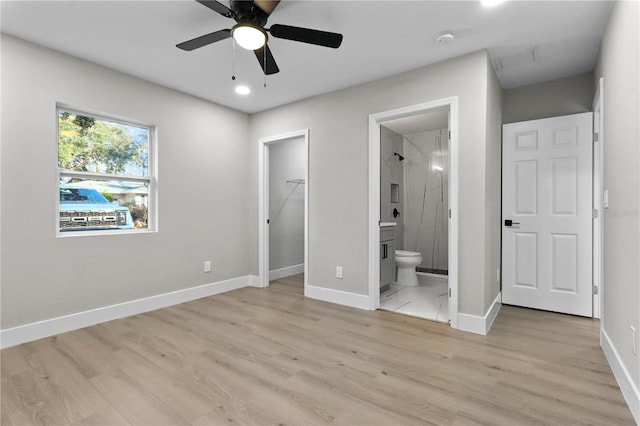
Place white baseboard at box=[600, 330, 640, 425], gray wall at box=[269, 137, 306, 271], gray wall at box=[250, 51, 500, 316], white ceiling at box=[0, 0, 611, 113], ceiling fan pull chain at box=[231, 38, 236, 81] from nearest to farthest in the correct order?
white baseboard at box=[600, 330, 640, 425], white ceiling at box=[0, 0, 611, 113], ceiling fan pull chain at box=[231, 38, 236, 81], gray wall at box=[250, 51, 500, 316], gray wall at box=[269, 137, 306, 271]

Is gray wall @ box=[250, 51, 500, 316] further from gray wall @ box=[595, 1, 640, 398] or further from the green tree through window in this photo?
the green tree through window

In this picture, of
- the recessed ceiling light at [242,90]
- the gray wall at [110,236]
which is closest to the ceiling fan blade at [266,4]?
the recessed ceiling light at [242,90]

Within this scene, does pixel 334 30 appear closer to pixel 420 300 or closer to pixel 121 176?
pixel 121 176

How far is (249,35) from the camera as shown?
2.01 meters

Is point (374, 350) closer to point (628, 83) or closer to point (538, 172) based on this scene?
point (628, 83)

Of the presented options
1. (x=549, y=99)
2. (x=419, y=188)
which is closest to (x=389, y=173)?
(x=419, y=188)

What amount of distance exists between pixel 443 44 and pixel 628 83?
1.33m

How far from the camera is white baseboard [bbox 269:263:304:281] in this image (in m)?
5.07

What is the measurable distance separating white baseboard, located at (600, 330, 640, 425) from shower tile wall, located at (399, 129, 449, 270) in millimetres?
3079

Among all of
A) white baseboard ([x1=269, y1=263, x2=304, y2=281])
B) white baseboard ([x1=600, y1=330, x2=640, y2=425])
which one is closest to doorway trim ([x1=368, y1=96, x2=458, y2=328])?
white baseboard ([x1=600, y1=330, x2=640, y2=425])

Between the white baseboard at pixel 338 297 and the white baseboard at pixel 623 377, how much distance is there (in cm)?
194

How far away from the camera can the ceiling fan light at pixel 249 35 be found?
77.5 inches

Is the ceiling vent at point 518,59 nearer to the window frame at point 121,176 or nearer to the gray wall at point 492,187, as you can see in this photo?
the gray wall at point 492,187

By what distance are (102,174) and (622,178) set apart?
4203 millimetres
